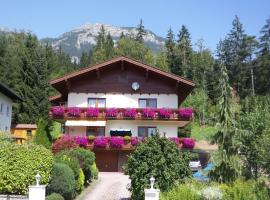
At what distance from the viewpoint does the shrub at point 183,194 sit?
59.6 ft

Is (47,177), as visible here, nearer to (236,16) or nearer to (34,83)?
(34,83)

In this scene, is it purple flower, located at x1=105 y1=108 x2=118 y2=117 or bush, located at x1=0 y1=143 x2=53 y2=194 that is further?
purple flower, located at x1=105 y1=108 x2=118 y2=117

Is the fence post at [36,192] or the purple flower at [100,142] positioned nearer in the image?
the fence post at [36,192]

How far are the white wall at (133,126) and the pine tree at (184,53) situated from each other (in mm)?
53862

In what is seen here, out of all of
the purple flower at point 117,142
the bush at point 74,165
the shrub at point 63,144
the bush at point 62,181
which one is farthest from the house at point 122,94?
the bush at point 62,181

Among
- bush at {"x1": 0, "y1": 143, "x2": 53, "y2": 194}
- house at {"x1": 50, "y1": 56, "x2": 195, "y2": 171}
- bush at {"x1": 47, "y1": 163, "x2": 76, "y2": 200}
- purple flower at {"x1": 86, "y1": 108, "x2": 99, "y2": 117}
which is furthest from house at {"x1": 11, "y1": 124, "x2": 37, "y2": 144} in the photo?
bush at {"x1": 0, "y1": 143, "x2": 53, "y2": 194}

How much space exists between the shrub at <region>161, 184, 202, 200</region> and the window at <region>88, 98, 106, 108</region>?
23.3 metres

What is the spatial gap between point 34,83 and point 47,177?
43.3 m

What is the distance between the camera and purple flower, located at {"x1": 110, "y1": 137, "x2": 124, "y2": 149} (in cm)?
3838

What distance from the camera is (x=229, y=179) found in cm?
2142

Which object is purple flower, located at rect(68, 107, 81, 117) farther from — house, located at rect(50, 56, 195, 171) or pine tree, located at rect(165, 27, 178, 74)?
pine tree, located at rect(165, 27, 178, 74)

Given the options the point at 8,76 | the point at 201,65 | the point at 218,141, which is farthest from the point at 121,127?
the point at 201,65

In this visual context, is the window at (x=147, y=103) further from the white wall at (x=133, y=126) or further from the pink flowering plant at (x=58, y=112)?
the pink flowering plant at (x=58, y=112)

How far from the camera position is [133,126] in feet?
136
